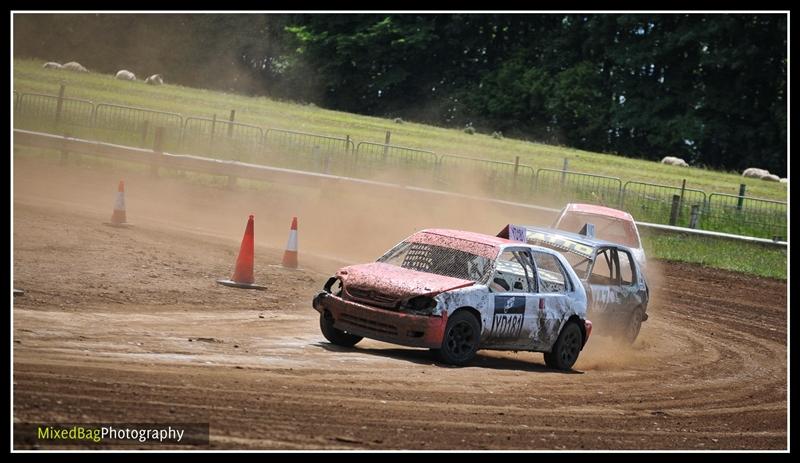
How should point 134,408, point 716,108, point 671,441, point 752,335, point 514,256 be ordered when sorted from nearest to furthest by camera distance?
1. point 134,408
2. point 671,441
3. point 514,256
4. point 752,335
5. point 716,108

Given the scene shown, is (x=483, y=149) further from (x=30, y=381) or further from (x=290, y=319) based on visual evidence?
A: (x=30, y=381)

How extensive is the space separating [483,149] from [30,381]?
3774 centimetres

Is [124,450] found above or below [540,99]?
below

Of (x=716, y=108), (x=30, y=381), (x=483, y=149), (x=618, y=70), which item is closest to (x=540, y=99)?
(x=618, y=70)

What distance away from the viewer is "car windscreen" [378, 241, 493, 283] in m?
13.3

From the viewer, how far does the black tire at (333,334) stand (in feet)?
42.5

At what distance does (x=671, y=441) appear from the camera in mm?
10805

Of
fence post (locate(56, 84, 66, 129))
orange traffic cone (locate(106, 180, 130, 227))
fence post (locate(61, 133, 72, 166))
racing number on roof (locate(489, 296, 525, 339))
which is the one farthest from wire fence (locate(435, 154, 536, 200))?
racing number on roof (locate(489, 296, 525, 339))

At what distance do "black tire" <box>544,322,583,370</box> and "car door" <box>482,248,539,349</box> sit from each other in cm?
51

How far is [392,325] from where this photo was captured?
1241cm

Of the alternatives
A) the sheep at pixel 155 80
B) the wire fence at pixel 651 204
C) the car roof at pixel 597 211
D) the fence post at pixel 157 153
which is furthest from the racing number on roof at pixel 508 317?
the sheep at pixel 155 80

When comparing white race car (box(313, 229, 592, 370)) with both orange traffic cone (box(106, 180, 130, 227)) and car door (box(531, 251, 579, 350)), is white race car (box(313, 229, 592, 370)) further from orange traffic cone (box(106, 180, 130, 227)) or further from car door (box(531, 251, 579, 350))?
orange traffic cone (box(106, 180, 130, 227))

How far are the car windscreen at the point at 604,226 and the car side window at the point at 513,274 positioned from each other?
24.8 feet

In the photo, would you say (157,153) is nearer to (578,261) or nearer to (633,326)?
(578,261)
